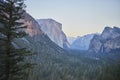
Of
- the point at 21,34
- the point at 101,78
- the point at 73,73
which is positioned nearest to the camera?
the point at 21,34

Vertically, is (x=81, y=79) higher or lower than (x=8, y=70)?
lower

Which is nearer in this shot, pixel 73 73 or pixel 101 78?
pixel 101 78

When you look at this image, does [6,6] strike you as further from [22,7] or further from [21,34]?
[21,34]

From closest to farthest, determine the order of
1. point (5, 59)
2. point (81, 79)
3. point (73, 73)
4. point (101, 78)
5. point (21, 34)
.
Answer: point (5, 59), point (21, 34), point (101, 78), point (81, 79), point (73, 73)

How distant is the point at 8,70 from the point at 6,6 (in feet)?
14.3

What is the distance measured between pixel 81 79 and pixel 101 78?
2399cm

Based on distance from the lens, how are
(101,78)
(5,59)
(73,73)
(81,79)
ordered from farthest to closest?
(73,73) → (81,79) → (101,78) → (5,59)

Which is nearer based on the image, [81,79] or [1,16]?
[1,16]

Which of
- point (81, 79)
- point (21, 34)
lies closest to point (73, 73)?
point (81, 79)

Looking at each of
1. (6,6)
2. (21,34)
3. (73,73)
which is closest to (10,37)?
(21,34)

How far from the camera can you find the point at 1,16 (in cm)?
1612

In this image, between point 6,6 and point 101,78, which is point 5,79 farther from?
point 101,78

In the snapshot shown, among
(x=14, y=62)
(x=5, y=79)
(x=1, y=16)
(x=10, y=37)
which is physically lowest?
(x=5, y=79)

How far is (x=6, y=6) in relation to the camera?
636 inches
